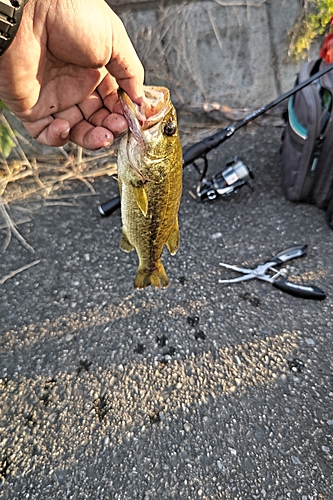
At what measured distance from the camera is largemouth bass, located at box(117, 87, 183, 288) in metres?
1.37

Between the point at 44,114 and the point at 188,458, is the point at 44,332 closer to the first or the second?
the point at 188,458

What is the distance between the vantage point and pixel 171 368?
7.25ft

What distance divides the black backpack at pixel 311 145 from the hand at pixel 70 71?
1.67 m

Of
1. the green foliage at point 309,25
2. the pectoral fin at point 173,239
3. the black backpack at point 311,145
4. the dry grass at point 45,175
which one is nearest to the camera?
the pectoral fin at point 173,239

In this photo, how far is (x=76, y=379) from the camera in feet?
7.18

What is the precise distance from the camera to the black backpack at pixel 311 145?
275 centimetres

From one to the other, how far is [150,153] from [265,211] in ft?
6.75

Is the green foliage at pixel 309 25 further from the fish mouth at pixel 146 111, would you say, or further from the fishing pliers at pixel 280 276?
the fish mouth at pixel 146 111

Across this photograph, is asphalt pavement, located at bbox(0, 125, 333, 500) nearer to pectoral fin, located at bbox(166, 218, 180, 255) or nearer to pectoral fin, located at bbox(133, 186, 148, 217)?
pectoral fin, located at bbox(166, 218, 180, 255)

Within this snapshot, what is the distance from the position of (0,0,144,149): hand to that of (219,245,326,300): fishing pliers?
1.44 m

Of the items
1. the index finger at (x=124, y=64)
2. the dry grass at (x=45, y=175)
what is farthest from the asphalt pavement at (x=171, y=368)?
the index finger at (x=124, y=64)

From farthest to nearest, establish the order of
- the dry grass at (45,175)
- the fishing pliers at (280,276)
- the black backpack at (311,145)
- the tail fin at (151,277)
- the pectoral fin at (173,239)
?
1. the dry grass at (45,175)
2. the black backpack at (311,145)
3. the fishing pliers at (280,276)
4. the tail fin at (151,277)
5. the pectoral fin at (173,239)

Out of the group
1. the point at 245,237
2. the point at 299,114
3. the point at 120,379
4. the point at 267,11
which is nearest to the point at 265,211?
the point at 245,237

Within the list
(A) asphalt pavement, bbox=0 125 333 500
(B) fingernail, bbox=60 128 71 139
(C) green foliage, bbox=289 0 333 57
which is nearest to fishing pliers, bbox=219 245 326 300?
(A) asphalt pavement, bbox=0 125 333 500
